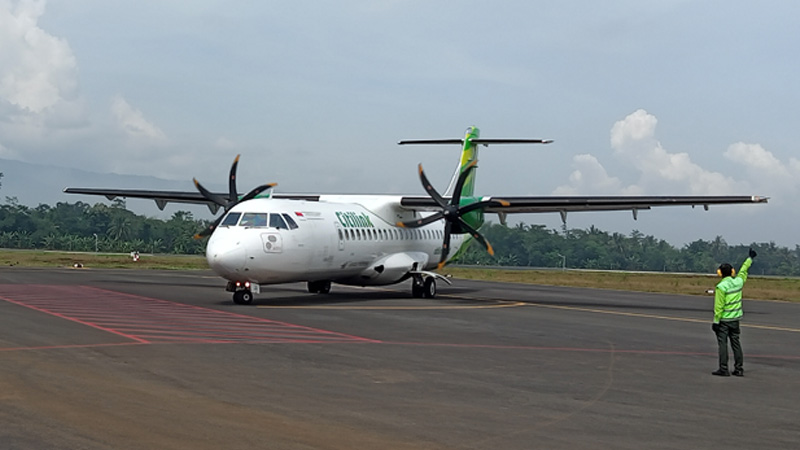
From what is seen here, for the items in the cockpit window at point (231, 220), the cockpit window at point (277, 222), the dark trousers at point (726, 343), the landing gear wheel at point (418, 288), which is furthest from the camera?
the landing gear wheel at point (418, 288)

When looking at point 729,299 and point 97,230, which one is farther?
point 97,230

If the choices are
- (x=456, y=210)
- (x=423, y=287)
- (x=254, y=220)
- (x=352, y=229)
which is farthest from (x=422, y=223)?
(x=254, y=220)

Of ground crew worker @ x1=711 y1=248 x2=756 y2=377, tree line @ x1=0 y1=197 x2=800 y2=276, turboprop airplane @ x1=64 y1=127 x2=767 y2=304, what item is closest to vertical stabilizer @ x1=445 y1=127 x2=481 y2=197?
turboprop airplane @ x1=64 y1=127 x2=767 y2=304

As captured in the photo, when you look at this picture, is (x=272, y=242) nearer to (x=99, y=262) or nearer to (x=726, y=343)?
(x=726, y=343)

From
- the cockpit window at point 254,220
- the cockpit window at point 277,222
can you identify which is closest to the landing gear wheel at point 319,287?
the cockpit window at point 277,222

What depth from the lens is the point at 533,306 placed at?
1139 inches

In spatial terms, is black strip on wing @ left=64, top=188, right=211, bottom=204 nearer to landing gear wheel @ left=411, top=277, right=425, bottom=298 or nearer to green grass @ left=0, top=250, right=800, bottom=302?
landing gear wheel @ left=411, top=277, right=425, bottom=298

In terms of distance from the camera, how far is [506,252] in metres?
115

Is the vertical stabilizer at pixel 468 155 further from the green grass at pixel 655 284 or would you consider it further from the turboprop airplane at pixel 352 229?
the green grass at pixel 655 284

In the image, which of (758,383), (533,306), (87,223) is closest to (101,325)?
(758,383)

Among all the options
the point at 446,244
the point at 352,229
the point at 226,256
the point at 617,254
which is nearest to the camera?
the point at 226,256

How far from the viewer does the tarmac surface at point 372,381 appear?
8.44 meters

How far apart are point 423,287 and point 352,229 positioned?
415 cm

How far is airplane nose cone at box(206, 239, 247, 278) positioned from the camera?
23.4m
